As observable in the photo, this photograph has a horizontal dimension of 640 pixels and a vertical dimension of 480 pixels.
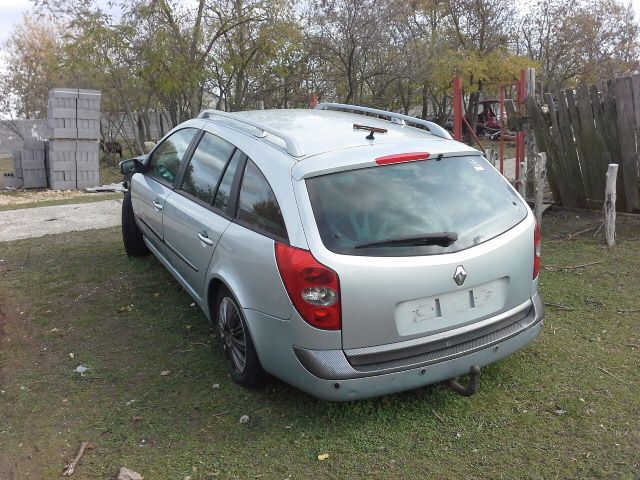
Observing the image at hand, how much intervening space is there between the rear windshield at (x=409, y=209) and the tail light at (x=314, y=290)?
142mm

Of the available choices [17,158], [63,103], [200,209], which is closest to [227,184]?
[200,209]

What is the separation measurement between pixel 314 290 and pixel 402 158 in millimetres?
938

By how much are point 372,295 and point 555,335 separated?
1875mm

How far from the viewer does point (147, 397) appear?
3.48m

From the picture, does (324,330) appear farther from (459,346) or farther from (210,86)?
(210,86)

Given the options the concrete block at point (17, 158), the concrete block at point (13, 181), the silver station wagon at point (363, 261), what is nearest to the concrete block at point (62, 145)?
the concrete block at point (17, 158)

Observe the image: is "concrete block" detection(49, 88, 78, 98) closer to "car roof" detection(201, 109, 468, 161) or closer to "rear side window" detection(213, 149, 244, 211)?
"car roof" detection(201, 109, 468, 161)

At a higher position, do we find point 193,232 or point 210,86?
point 210,86

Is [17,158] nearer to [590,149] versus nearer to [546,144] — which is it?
[546,144]

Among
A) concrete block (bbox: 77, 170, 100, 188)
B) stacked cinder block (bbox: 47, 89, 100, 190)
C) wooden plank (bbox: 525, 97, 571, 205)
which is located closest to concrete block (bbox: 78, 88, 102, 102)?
stacked cinder block (bbox: 47, 89, 100, 190)

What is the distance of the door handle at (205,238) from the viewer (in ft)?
12.1

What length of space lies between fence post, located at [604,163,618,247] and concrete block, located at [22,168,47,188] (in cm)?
1571

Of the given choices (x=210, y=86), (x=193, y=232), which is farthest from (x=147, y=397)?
(x=210, y=86)

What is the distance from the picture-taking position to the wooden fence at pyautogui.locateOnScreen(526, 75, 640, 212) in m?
6.43
